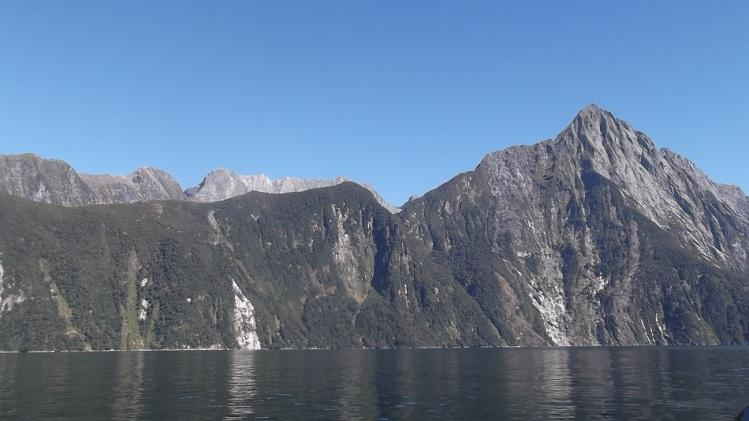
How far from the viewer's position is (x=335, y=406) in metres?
86.1

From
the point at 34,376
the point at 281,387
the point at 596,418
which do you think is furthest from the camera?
the point at 34,376

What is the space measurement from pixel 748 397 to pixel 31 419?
93054 mm

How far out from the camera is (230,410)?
81.4 metres

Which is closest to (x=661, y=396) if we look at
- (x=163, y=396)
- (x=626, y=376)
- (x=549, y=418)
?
(x=549, y=418)

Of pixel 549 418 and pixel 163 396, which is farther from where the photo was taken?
pixel 163 396

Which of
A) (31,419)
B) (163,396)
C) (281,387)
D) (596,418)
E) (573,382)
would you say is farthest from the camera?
(573,382)

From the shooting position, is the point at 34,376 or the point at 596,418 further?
the point at 34,376

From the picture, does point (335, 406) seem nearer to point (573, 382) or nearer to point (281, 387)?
point (281, 387)

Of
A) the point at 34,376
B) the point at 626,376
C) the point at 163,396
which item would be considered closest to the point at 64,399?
the point at 163,396

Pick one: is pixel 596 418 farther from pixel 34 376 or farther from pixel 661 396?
pixel 34 376

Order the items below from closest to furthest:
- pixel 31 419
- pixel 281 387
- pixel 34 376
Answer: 1. pixel 31 419
2. pixel 281 387
3. pixel 34 376

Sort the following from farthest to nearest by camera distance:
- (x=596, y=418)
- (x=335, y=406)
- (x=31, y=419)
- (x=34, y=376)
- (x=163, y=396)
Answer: (x=34, y=376), (x=163, y=396), (x=335, y=406), (x=596, y=418), (x=31, y=419)

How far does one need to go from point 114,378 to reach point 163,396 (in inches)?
1719

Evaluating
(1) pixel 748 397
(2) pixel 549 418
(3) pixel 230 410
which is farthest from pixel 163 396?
(1) pixel 748 397
